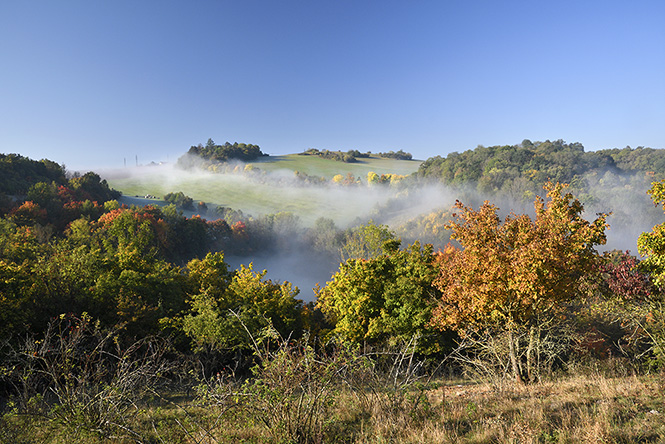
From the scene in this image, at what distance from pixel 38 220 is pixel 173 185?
69.0 m

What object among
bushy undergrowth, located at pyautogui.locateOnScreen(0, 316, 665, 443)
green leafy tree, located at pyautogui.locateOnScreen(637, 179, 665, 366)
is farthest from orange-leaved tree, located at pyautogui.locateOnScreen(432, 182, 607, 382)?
bushy undergrowth, located at pyautogui.locateOnScreen(0, 316, 665, 443)

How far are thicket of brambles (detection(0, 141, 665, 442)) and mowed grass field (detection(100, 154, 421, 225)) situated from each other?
236 feet

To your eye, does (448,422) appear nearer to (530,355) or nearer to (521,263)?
(521,263)

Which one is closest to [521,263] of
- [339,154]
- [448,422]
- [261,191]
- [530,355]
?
[530,355]

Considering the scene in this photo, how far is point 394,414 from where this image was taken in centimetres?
593

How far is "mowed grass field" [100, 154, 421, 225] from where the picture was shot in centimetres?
11125

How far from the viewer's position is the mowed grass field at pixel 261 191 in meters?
111

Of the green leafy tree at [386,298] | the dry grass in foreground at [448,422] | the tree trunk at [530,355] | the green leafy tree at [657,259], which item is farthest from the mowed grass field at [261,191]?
the dry grass in foreground at [448,422]

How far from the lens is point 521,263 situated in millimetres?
9961

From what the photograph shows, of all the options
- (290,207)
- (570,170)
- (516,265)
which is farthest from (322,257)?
(570,170)

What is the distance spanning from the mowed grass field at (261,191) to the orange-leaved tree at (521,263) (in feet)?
302

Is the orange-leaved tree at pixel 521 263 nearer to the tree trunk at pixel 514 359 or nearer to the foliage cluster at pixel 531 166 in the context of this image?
the tree trunk at pixel 514 359

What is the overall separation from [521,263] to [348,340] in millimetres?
14195

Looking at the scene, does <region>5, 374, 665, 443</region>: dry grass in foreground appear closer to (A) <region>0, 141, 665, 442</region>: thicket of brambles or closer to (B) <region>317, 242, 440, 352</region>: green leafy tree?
(A) <region>0, 141, 665, 442</region>: thicket of brambles
